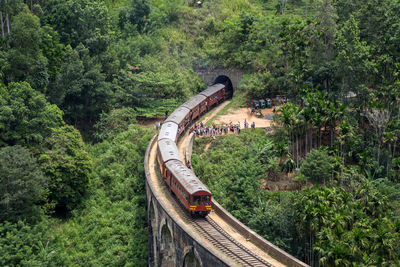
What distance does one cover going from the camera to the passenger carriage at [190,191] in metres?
33.6

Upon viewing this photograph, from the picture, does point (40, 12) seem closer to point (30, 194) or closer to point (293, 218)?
point (30, 194)

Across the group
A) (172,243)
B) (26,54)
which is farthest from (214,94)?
(172,243)

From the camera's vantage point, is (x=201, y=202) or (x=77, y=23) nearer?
(x=201, y=202)

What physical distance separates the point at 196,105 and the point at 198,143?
6396 mm

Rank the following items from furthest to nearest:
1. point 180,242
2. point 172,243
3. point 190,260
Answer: point 172,243
point 180,242
point 190,260

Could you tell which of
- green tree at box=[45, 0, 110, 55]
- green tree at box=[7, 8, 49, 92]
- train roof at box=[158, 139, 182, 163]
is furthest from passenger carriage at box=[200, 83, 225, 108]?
green tree at box=[7, 8, 49, 92]

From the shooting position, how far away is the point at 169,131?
47594mm

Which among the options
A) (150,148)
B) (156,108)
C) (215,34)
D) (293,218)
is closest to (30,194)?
(150,148)

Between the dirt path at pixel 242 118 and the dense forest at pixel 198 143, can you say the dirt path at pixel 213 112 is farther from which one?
the dense forest at pixel 198 143

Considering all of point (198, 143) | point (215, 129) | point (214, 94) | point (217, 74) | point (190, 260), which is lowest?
point (190, 260)

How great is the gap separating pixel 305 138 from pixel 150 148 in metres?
16.0

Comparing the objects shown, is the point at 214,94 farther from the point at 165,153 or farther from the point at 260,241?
the point at 260,241

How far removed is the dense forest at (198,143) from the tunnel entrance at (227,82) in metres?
3.10

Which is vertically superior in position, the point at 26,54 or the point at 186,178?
the point at 26,54
